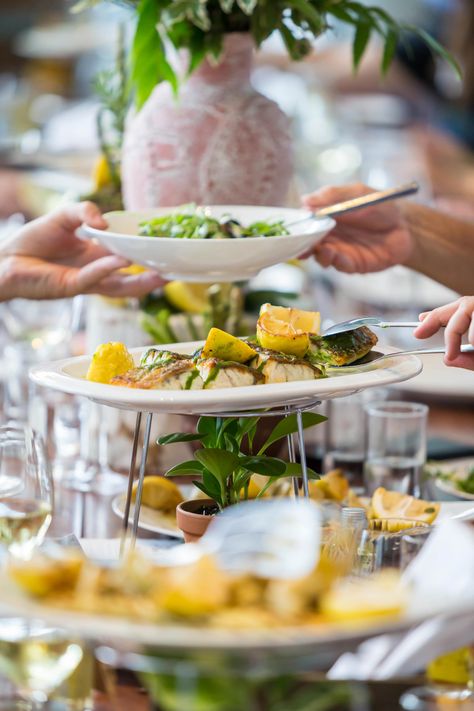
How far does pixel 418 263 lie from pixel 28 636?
3.75 ft

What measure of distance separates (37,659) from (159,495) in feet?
1.88

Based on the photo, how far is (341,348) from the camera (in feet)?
3.45

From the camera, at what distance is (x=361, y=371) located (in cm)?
102

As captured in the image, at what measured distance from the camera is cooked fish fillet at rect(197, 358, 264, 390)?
0.95 m

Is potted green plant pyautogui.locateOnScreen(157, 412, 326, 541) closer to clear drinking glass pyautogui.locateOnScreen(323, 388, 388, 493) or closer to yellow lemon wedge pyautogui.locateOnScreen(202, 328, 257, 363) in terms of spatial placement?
yellow lemon wedge pyautogui.locateOnScreen(202, 328, 257, 363)

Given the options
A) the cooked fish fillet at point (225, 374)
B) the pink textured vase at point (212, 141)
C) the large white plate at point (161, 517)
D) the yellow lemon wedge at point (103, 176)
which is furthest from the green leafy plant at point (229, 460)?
the yellow lemon wedge at point (103, 176)

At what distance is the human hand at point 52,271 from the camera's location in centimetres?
154

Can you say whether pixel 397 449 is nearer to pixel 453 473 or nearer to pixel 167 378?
pixel 453 473

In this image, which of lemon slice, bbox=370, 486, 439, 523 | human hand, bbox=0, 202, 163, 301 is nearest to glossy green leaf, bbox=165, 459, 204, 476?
lemon slice, bbox=370, 486, 439, 523

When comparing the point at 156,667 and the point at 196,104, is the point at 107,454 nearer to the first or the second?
the point at 196,104

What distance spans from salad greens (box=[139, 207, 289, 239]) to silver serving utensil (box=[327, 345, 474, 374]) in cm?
29

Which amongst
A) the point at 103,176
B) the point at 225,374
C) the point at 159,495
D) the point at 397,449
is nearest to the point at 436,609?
the point at 225,374

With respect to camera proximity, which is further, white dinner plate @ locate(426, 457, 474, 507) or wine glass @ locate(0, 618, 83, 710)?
white dinner plate @ locate(426, 457, 474, 507)

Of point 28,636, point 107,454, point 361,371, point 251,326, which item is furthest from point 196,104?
point 28,636
